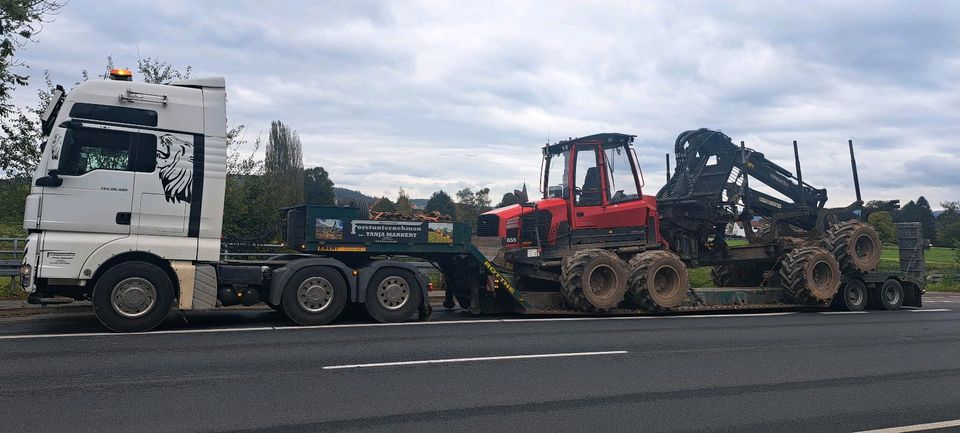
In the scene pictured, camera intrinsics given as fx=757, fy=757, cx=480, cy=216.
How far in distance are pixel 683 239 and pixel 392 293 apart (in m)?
7.08

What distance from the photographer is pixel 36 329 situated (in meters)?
10.8

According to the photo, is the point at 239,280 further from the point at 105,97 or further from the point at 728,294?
the point at 728,294

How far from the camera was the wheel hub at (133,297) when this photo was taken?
10367 millimetres

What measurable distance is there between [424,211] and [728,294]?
6.61 m

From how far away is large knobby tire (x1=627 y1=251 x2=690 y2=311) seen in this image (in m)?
14.2

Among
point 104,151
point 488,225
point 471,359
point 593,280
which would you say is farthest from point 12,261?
point 593,280

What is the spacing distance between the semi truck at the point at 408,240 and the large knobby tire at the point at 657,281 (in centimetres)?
3

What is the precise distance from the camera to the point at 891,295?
17.3 meters

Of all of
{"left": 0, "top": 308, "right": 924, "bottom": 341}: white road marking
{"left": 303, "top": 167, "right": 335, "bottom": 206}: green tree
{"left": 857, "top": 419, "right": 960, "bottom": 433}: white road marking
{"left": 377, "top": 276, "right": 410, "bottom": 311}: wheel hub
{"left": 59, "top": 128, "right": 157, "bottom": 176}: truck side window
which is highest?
{"left": 303, "top": 167, "right": 335, "bottom": 206}: green tree

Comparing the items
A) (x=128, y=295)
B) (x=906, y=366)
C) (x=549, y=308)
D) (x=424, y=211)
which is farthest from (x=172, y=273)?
(x=906, y=366)

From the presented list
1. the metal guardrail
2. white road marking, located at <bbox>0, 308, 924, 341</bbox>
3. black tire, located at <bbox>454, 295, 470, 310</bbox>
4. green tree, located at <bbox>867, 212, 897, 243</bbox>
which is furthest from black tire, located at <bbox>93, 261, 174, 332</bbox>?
green tree, located at <bbox>867, 212, 897, 243</bbox>

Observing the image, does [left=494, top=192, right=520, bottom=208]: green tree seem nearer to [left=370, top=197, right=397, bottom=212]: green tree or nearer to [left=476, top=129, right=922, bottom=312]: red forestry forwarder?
[left=476, top=129, right=922, bottom=312]: red forestry forwarder

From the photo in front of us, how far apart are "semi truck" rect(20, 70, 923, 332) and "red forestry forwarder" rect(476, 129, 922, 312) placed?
0.03 metres

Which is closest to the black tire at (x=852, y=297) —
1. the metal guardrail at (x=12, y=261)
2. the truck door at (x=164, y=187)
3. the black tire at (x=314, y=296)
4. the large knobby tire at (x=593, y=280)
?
the large knobby tire at (x=593, y=280)
